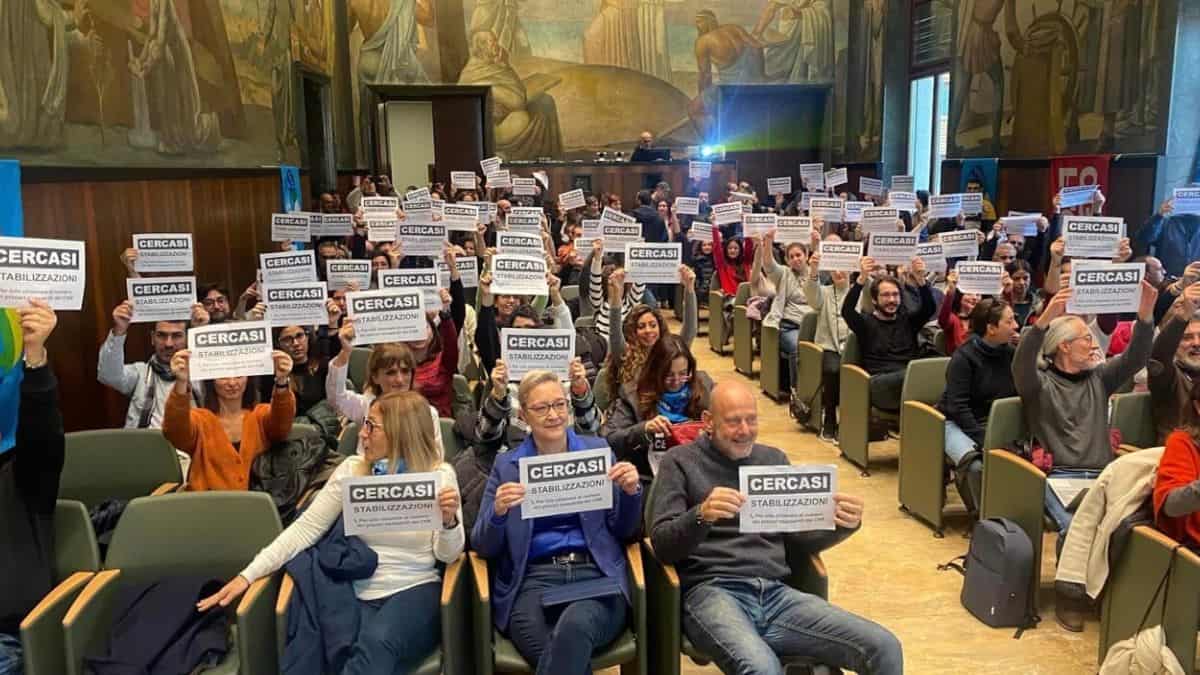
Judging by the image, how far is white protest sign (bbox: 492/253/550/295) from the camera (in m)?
5.09

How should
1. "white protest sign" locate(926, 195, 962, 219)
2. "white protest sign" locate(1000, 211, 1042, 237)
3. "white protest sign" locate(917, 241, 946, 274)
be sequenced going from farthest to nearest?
"white protest sign" locate(926, 195, 962, 219) → "white protest sign" locate(1000, 211, 1042, 237) → "white protest sign" locate(917, 241, 946, 274)

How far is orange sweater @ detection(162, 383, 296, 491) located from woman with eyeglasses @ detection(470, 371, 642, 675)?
3.65 ft

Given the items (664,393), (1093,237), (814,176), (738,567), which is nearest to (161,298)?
(664,393)

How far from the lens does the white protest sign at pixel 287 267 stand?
5695 mm

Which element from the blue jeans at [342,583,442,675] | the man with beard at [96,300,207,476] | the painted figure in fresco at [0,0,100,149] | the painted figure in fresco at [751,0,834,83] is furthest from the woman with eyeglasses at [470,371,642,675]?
the painted figure in fresco at [751,0,834,83]

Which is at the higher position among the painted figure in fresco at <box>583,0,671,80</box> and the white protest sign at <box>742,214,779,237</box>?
the painted figure in fresco at <box>583,0,671,80</box>

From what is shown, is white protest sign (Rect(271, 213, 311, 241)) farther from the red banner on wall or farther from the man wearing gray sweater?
the red banner on wall

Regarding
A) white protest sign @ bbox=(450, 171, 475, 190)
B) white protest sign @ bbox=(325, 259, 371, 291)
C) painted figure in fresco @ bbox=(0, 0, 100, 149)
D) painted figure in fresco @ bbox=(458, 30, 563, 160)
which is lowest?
white protest sign @ bbox=(325, 259, 371, 291)

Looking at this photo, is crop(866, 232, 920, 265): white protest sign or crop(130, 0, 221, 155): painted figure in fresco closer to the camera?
crop(866, 232, 920, 265): white protest sign

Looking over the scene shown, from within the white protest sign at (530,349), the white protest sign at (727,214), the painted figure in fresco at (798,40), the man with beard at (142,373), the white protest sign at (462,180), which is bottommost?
the man with beard at (142,373)

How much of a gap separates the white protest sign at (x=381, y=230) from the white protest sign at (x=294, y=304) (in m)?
2.80

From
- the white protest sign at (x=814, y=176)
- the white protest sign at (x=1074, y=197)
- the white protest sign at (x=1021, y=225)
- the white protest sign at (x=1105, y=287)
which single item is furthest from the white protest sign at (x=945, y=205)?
the white protest sign at (x=1105, y=287)

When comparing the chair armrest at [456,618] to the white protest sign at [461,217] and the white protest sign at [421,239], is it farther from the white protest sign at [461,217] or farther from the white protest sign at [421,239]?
the white protest sign at [461,217]

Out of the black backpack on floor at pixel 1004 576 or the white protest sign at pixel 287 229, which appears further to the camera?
the white protest sign at pixel 287 229
